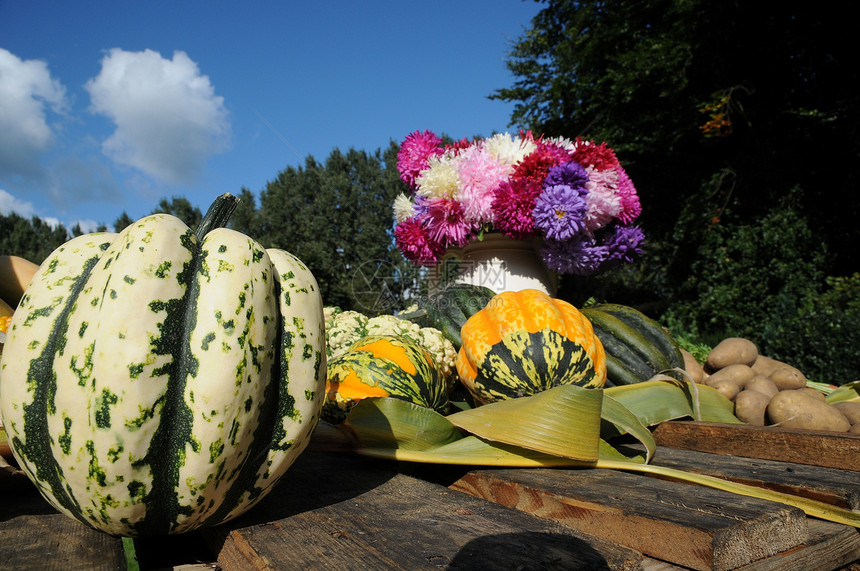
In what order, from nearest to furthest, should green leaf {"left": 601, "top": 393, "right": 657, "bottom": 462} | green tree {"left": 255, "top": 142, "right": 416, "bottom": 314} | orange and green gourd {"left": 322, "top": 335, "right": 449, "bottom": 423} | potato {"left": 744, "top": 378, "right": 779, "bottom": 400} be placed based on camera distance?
green leaf {"left": 601, "top": 393, "right": 657, "bottom": 462}, orange and green gourd {"left": 322, "top": 335, "right": 449, "bottom": 423}, potato {"left": 744, "top": 378, "right": 779, "bottom": 400}, green tree {"left": 255, "top": 142, "right": 416, "bottom": 314}

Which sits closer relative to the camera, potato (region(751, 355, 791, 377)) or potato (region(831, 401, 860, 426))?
potato (region(831, 401, 860, 426))

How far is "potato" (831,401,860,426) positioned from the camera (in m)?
2.06

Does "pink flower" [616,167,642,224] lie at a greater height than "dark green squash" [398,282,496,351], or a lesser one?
greater

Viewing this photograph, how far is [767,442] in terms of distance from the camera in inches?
63.6

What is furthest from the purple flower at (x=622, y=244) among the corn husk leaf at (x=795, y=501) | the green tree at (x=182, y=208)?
the green tree at (x=182, y=208)

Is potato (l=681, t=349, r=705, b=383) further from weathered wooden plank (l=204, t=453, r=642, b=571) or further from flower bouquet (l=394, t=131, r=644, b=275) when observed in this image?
weathered wooden plank (l=204, t=453, r=642, b=571)

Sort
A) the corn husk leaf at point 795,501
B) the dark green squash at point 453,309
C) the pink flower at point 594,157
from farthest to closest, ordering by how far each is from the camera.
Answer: the pink flower at point 594,157 → the dark green squash at point 453,309 → the corn husk leaf at point 795,501

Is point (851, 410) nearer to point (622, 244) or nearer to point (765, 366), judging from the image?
point (765, 366)

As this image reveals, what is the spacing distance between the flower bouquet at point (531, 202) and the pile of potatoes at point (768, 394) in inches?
28.9

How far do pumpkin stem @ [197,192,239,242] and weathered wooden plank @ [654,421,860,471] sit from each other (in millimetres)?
1555

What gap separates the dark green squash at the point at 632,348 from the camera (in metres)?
2.31

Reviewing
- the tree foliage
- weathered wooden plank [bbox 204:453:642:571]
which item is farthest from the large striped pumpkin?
the tree foliage

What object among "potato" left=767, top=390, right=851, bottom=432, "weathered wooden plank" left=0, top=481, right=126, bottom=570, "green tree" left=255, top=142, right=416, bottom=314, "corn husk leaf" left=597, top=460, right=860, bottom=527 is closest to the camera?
"weathered wooden plank" left=0, top=481, right=126, bottom=570

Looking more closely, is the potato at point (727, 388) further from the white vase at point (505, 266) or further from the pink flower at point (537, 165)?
the pink flower at point (537, 165)
